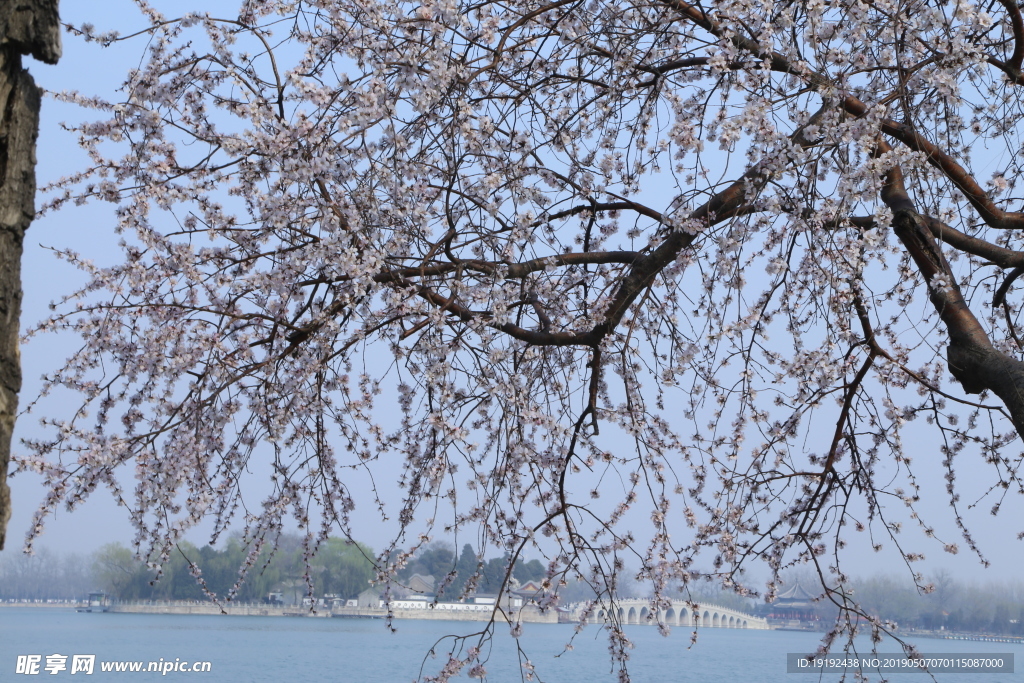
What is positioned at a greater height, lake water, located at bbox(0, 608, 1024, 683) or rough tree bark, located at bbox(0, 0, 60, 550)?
rough tree bark, located at bbox(0, 0, 60, 550)

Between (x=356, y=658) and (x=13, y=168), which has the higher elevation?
(x=13, y=168)

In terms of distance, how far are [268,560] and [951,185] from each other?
4071 mm

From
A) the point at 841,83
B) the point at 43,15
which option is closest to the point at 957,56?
the point at 841,83

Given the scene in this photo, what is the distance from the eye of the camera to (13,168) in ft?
5.40

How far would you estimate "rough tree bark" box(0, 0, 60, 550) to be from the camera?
5.34ft

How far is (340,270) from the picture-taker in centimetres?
333

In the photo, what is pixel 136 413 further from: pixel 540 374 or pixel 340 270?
pixel 540 374

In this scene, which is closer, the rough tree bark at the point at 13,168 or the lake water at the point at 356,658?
the rough tree bark at the point at 13,168

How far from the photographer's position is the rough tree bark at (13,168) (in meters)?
1.63

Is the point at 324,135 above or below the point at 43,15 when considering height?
above

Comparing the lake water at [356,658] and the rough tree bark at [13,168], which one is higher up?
the rough tree bark at [13,168]

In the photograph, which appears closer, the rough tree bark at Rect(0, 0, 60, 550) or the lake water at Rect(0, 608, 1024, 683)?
the rough tree bark at Rect(0, 0, 60, 550)

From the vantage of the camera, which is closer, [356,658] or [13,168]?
[13,168]

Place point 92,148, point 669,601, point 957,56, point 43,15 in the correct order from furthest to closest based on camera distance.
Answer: point 669,601
point 92,148
point 957,56
point 43,15
